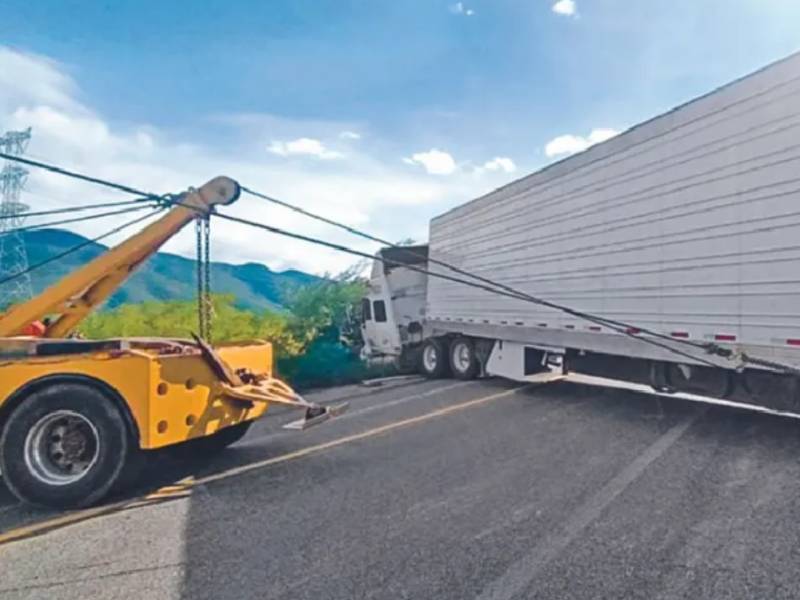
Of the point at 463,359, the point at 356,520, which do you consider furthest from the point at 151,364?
the point at 463,359

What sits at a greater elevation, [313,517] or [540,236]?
[540,236]

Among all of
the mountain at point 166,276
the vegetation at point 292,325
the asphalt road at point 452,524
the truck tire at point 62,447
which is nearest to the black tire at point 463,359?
the vegetation at point 292,325

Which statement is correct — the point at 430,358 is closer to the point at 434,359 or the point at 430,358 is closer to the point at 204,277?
the point at 434,359

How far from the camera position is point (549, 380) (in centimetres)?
1182

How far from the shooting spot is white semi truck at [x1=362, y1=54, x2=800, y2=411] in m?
5.55

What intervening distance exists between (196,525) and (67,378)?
158cm

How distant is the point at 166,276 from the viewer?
43.7 ft

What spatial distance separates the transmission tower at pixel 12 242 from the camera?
24.0ft

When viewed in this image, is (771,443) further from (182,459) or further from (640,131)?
(182,459)

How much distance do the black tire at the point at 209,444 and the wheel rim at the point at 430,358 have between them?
802 centimetres

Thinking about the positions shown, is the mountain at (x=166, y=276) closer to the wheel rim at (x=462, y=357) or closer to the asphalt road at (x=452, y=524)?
the asphalt road at (x=452, y=524)

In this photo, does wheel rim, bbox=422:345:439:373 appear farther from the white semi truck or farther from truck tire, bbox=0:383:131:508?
truck tire, bbox=0:383:131:508

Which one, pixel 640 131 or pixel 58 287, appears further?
pixel 640 131

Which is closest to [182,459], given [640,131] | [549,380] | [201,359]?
[201,359]
